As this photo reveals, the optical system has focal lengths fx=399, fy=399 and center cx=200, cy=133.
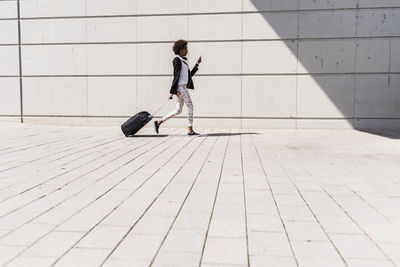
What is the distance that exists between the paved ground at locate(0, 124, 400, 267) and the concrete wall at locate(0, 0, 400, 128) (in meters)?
3.95

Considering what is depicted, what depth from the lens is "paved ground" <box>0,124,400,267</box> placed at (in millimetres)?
2340

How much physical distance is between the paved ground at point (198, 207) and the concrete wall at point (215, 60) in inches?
155

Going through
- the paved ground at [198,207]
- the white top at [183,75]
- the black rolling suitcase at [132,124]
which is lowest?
the paved ground at [198,207]

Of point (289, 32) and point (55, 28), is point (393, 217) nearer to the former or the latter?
point (289, 32)

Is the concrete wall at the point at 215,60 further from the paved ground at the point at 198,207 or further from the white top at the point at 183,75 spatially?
the paved ground at the point at 198,207

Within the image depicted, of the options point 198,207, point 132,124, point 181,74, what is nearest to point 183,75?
point 181,74

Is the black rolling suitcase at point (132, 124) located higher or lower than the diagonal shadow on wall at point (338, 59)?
lower

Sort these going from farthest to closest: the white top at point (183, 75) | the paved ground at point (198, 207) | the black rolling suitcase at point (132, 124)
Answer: the white top at point (183, 75)
the black rolling suitcase at point (132, 124)
the paved ground at point (198, 207)

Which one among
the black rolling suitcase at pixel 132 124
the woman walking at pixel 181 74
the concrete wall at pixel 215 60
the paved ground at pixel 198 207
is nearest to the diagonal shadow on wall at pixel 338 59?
the concrete wall at pixel 215 60

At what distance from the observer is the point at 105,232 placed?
2.68 meters

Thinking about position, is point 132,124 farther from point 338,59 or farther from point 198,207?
point 198,207

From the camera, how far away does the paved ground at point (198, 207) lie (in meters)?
2.34

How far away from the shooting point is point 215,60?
10625 mm

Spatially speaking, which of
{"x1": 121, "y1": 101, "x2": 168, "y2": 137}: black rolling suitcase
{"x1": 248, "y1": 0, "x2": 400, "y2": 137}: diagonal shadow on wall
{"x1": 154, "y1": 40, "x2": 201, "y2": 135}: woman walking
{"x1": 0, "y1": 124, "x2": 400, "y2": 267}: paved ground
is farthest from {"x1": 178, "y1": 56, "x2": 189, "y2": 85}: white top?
{"x1": 248, "y1": 0, "x2": 400, "y2": 137}: diagonal shadow on wall
